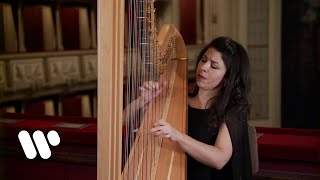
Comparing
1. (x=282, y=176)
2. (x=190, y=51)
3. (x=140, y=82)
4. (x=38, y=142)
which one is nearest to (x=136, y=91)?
(x=140, y=82)

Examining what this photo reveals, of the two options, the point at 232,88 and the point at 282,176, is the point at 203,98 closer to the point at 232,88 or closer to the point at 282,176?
the point at 232,88

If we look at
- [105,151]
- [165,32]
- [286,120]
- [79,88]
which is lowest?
[286,120]

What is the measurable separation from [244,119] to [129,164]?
0.37 m

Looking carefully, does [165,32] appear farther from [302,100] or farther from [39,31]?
[302,100]

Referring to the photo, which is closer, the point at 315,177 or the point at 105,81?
the point at 105,81

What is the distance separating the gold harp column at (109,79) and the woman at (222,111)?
0.46 metres

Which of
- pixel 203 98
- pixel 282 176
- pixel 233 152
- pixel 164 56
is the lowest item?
pixel 282 176

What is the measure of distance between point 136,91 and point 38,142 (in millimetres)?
1308

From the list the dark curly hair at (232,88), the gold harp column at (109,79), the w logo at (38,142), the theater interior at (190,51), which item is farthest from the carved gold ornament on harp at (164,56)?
the theater interior at (190,51)

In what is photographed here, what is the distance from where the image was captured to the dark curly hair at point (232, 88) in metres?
1.13

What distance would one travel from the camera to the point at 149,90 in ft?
3.55

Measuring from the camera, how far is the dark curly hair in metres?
1.13

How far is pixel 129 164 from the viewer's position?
871mm

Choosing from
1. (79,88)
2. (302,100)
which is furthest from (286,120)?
(79,88)
